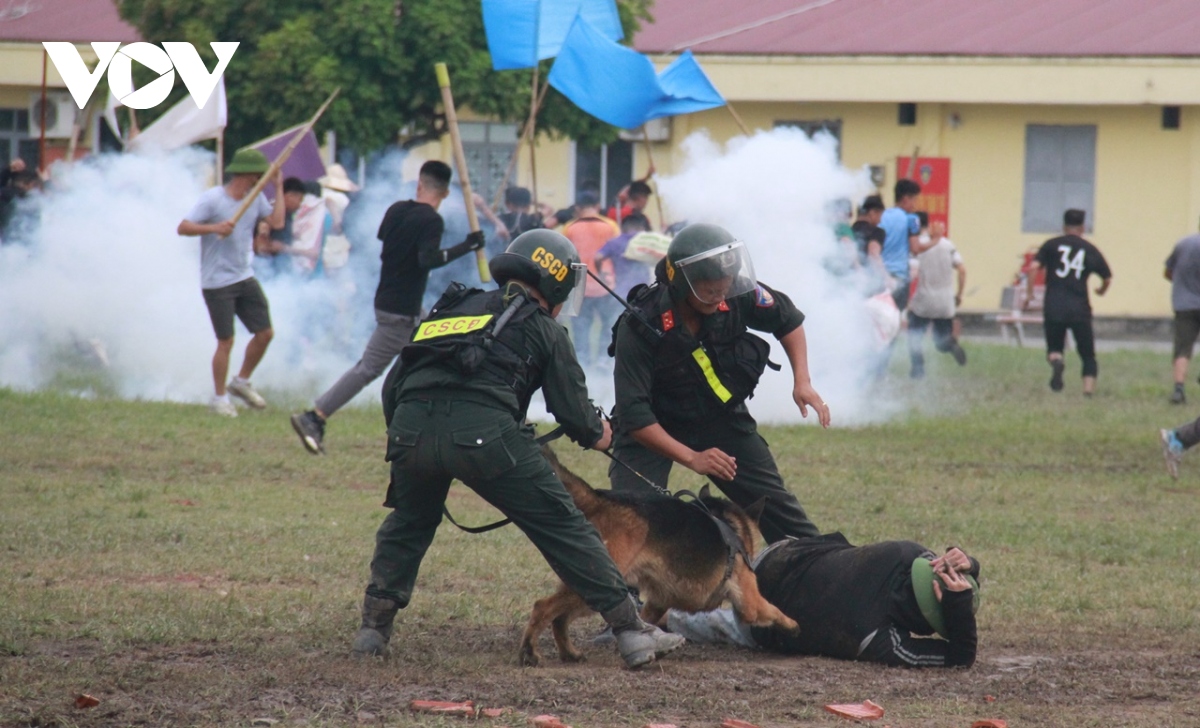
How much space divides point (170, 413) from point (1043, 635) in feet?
24.3

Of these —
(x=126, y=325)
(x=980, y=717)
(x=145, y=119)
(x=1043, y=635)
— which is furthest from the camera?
(x=145, y=119)

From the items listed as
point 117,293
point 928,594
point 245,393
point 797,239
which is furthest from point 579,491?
point 117,293

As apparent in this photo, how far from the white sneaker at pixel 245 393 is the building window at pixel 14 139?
17.4 m

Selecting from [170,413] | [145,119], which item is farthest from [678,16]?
[170,413]

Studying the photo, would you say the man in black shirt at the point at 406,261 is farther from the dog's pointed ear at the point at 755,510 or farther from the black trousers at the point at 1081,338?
the black trousers at the point at 1081,338

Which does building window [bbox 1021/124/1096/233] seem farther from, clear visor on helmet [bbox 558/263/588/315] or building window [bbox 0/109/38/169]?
clear visor on helmet [bbox 558/263/588/315]

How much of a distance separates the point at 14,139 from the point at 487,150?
8345 millimetres

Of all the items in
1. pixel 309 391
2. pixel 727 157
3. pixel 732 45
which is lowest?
pixel 309 391

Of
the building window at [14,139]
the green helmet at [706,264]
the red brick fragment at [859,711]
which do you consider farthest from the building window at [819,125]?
the red brick fragment at [859,711]

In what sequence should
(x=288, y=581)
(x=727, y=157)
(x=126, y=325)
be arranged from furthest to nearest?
(x=126, y=325)
(x=727, y=157)
(x=288, y=581)

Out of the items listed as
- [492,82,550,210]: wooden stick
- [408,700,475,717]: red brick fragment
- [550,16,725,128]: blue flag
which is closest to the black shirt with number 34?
[550,16,725,128]: blue flag

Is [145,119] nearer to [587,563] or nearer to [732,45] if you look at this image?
[732,45]

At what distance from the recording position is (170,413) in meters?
11.6

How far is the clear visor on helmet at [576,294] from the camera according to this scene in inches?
213
